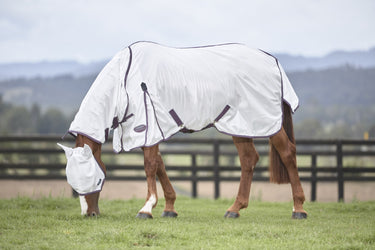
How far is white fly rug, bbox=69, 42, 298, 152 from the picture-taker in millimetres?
5285

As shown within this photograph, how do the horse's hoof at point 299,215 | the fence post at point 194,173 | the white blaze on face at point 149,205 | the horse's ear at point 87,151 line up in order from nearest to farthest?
the horse's ear at point 87,151 → the white blaze on face at point 149,205 → the horse's hoof at point 299,215 → the fence post at point 194,173

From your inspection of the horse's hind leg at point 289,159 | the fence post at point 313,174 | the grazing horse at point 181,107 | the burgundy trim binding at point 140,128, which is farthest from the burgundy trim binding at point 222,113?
the fence post at point 313,174

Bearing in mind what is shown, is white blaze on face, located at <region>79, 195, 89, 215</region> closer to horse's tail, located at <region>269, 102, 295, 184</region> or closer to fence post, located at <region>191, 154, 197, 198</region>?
horse's tail, located at <region>269, 102, 295, 184</region>

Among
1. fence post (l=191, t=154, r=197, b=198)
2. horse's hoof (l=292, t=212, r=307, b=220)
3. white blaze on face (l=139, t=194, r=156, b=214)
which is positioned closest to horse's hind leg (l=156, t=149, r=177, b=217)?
white blaze on face (l=139, t=194, r=156, b=214)

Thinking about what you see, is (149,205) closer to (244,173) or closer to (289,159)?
(244,173)

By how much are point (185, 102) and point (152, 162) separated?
0.79 m

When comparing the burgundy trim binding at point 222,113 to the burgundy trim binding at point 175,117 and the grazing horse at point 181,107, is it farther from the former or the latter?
the burgundy trim binding at point 175,117

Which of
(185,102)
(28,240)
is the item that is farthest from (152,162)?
(28,240)

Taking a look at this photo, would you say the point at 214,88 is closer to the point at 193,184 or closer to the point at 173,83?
the point at 173,83

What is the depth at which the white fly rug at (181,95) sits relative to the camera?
529cm

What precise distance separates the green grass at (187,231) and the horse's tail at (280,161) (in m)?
0.51

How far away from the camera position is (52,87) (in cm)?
12038

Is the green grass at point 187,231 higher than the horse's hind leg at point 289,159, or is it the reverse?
the horse's hind leg at point 289,159

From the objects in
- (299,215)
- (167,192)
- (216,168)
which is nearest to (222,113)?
(167,192)
